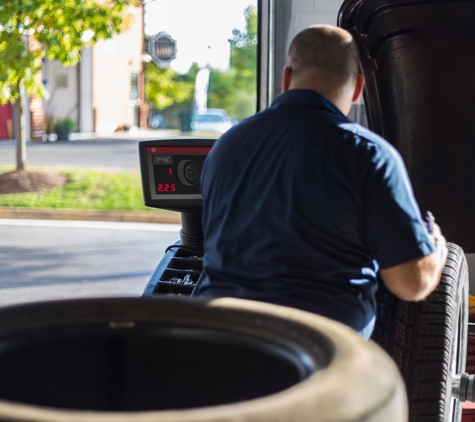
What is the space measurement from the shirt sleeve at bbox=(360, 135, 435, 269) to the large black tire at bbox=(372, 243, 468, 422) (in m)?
0.64

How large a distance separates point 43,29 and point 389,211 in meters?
11.6

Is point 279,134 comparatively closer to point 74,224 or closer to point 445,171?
point 445,171

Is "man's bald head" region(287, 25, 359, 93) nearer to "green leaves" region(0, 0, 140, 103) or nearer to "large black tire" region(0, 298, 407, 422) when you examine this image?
"large black tire" region(0, 298, 407, 422)

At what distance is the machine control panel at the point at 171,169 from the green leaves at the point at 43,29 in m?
9.56

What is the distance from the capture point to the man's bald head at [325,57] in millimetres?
1859

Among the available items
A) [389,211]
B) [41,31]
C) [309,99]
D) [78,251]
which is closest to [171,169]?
[309,99]

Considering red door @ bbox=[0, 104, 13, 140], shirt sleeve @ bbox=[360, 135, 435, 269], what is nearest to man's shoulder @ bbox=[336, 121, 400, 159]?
shirt sleeve @ bbox=[360, 135, 435, 269]

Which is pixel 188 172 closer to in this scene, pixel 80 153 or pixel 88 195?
pixel 88 195

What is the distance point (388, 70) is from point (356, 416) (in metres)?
2.21

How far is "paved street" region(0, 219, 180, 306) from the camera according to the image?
22.2 feet

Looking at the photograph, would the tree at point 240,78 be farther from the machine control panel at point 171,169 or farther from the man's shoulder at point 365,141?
the man's shoulder at point 365,141

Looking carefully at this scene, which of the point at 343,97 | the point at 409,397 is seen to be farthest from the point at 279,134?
the point at 409,397

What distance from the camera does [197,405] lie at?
3.45 ft

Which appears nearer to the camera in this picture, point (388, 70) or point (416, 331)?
point (416, 331)
